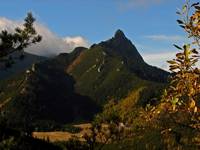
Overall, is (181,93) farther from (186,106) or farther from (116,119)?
(116,119)

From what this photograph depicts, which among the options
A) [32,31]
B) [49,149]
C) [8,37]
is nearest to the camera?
[8,37]

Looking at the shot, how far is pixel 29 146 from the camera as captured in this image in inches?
1938

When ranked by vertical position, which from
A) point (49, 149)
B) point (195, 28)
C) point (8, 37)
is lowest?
point (49, 149)

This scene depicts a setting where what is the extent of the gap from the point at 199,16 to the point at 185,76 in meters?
1.35

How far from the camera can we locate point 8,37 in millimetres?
41281

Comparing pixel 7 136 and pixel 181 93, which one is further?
pixel 7 136

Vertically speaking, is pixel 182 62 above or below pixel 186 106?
above

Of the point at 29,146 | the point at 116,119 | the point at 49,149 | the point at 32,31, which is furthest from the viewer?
the point at 116,119

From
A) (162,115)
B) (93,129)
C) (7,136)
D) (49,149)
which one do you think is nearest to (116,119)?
(93,129)

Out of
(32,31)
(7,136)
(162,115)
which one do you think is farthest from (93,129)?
(162,115)

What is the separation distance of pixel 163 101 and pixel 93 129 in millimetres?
80378

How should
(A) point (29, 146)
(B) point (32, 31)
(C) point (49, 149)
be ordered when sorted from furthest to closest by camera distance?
(C) point (49, 149) < (A) point (29, 146) < (B) point (32, 31)

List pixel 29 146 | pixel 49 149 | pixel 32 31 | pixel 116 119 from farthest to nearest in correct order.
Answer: pixel 116 119
pixel 49 149
pixel 29 146
pixel 32 31

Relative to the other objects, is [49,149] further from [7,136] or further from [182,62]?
[182,62]
